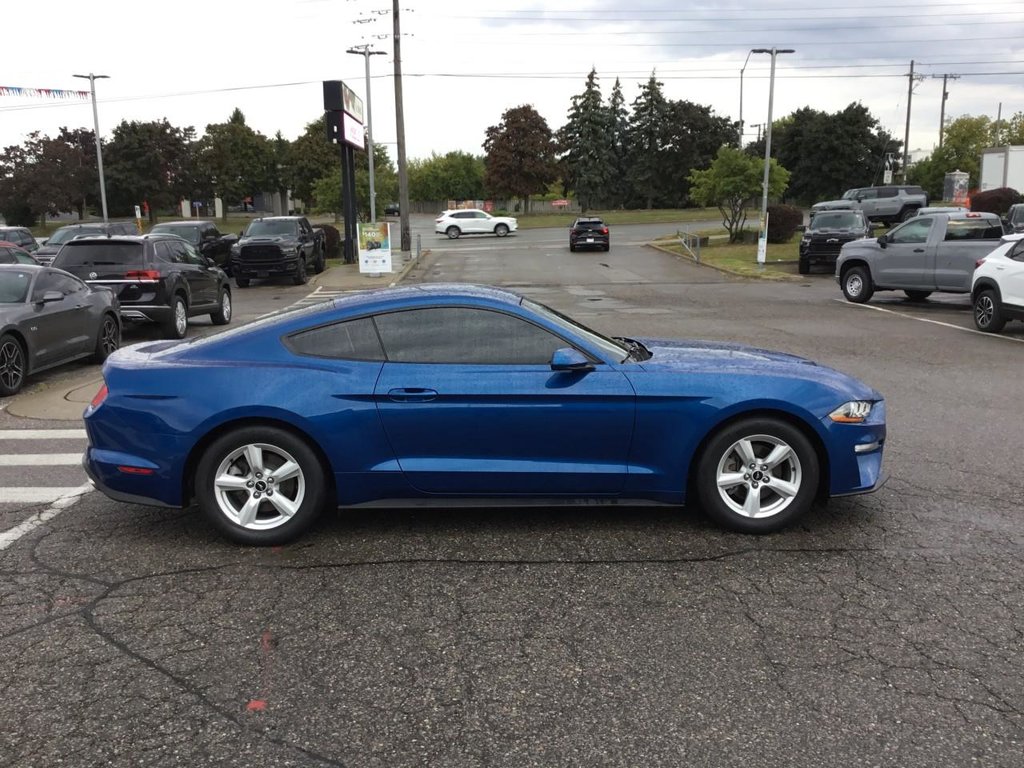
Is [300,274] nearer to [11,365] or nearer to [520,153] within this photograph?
[11,365]

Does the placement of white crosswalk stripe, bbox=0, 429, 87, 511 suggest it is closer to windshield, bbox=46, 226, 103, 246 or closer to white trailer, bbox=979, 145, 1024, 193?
windshield, bbox=46, 226, 103, 246

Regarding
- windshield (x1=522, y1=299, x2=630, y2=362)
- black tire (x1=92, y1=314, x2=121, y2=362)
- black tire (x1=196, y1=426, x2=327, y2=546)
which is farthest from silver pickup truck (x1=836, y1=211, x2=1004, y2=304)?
black tire (x1=196, y1=426, x2=327, y2=546)

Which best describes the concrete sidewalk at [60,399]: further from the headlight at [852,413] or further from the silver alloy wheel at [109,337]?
the headlight at [852,413]

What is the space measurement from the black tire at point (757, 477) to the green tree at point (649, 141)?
8481 centimetres

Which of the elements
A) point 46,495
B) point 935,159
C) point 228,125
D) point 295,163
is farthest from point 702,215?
point 46,495

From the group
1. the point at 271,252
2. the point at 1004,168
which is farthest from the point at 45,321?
the point at 1004,168

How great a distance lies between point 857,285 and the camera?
1905cm

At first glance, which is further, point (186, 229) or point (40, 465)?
point (186, 229)

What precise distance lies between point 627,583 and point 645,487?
0.69 m

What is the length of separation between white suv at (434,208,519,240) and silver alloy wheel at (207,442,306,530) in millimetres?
50161

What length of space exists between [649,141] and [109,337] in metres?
81.5

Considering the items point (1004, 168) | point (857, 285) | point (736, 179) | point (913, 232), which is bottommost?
point (857, 285)

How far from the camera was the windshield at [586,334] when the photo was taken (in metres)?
5.09

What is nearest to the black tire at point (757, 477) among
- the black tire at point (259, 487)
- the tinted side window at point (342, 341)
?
the tinted side window at point (342, 341)
